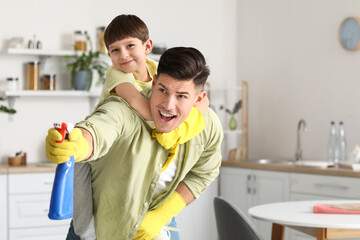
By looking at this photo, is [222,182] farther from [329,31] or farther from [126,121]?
[126,121]

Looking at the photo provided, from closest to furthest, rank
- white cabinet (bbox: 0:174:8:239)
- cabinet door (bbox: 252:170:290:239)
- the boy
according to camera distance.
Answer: the boy → white cabinet (bbox: 0:174:8:239) → cabinet door (bbox: 252:170:290:239)

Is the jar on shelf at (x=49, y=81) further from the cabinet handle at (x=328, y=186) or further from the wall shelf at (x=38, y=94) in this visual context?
the cabinet handle at (x=328, y=186)

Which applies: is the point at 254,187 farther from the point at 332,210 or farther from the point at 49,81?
the point at 49,81

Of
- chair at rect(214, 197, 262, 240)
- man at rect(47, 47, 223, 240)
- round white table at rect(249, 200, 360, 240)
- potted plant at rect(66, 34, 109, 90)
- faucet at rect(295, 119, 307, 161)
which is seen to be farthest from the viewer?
faucet at rect(295, 119, 307, 161)

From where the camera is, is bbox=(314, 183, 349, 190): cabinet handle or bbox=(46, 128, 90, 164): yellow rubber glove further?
bbox=(314, 183, 349, 190): cabinet handle

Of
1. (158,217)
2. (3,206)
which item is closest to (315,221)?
(158,217)

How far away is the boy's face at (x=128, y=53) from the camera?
1.84 m

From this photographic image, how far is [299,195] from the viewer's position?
13.9 feet

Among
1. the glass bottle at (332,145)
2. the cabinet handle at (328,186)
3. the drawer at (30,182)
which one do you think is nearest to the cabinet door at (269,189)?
the cabinet handle at (328,186)

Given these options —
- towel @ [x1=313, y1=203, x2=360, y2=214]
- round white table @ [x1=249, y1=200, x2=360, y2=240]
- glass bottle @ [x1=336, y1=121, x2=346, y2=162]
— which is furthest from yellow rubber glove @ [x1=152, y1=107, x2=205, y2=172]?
glass bottle @ [x1=336, y1=121, x2=346, y2=162]

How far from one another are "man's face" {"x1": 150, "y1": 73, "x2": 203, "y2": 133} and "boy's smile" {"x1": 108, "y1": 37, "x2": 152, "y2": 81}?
291 mm

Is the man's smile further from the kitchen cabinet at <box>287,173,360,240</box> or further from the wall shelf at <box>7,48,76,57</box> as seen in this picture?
the wall shelf at <box>7,48,76,57</box>

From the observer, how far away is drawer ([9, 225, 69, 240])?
13.7ft

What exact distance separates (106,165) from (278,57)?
368cm
